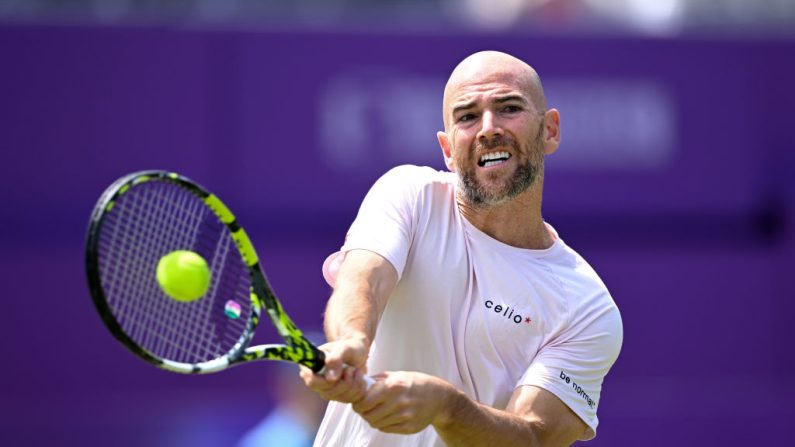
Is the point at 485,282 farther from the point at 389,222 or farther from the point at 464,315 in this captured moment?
the point at 389,222

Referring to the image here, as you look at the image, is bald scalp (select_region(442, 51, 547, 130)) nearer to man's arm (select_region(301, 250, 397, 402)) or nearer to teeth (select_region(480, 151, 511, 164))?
teeth (select_region(480, 151, 511, 164))

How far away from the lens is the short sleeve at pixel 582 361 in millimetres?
4391

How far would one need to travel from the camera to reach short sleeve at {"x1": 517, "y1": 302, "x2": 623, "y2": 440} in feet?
14.4

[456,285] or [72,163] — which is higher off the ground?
[72,163]

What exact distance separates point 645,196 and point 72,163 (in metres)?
4.14

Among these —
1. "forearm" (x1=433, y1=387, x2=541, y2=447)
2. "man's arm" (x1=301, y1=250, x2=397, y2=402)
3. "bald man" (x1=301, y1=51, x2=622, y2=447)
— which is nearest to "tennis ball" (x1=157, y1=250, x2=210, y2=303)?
"man's arm" (x1=301, y1=250, x2=397, y2=402)

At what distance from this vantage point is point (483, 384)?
14.5 feet

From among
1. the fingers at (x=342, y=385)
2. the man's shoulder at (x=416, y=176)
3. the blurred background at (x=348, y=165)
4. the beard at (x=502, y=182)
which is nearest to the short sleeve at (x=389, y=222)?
the man's shoulder at (x=416, y=176)

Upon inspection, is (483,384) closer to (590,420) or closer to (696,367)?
(590,420)

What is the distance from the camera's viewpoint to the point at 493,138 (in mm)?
4426

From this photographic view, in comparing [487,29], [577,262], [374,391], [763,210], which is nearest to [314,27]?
[487,29]

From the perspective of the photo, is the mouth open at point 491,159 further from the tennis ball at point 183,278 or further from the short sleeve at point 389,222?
the tennis ball at point 183,278

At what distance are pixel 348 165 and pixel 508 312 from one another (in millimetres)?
4722

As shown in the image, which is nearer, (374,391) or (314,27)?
(374,391)
